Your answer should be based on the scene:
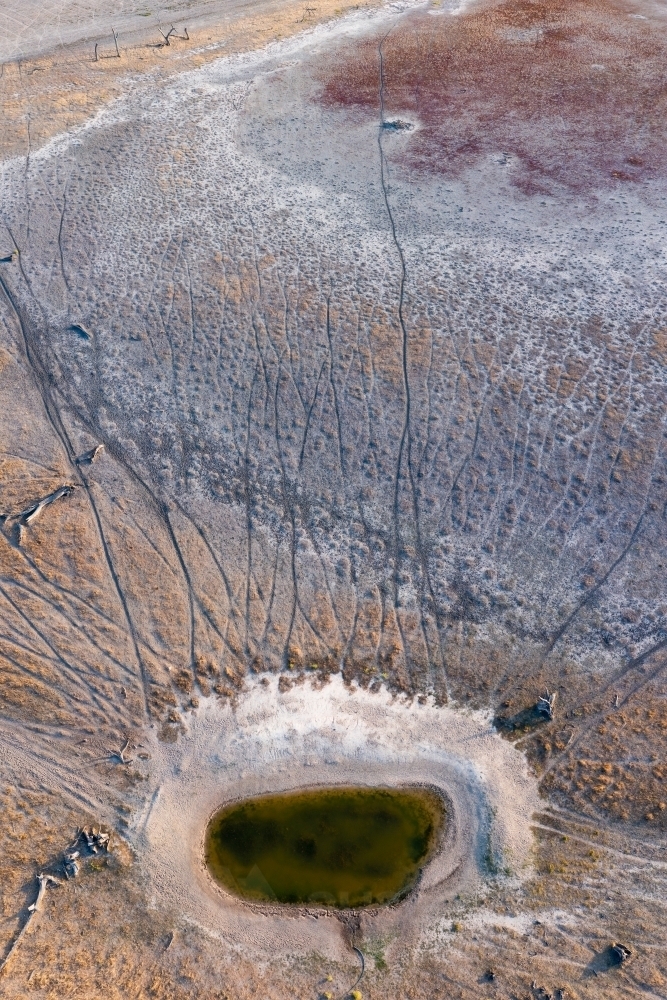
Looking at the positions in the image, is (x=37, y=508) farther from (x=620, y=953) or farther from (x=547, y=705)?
(x=620, y=953)

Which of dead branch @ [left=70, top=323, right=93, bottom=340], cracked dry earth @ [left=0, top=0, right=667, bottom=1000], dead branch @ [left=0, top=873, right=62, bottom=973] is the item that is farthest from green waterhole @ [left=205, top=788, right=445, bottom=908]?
dead branch @ [left=70, top=323, right=93, bottom=340]

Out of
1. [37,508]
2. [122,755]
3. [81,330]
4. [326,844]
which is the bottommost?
[326,844]

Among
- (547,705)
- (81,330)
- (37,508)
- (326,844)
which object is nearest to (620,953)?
(547,705)

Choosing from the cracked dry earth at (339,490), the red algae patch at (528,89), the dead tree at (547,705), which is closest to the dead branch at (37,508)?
the cracked dry earth at (339,490)

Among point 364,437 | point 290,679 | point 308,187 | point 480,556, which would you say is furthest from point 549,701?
point 308,187

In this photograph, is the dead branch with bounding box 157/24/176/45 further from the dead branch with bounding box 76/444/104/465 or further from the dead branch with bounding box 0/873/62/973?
the dead branch with bounding box 0/873/62/973

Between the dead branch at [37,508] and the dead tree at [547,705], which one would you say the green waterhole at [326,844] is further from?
the dead branch at [37,508]
